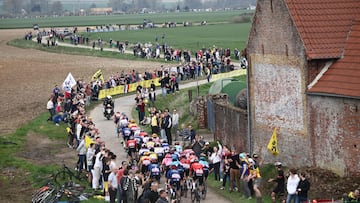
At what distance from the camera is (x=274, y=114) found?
2938 centimetres

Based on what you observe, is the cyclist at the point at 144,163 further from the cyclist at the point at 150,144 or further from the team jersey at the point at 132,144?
the team jersey at the point at 132,144

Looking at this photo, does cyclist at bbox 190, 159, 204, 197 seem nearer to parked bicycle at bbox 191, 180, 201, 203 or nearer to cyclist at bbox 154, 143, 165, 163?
parked bicycle at bbox 191, 180, 201, 203

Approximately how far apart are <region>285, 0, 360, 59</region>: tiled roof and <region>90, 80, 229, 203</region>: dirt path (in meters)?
5.76

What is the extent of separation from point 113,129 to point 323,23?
14616 mm

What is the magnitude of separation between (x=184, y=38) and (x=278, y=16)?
266ft

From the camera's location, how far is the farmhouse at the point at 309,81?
26.0 meters

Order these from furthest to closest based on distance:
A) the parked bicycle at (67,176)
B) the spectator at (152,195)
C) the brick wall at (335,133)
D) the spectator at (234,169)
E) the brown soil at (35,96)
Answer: the parked bicycle at (67,176) → the spectator at (234,169) → the brown soil at (35,96) → the brick wall at (335,133) → the spectator at (152,195)

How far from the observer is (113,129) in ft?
130

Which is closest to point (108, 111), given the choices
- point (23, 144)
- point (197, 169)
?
point (23, 144)

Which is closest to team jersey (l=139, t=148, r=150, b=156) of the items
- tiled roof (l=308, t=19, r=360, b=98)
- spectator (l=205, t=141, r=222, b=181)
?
spectator (l=205, t=141, r=222, b=181)

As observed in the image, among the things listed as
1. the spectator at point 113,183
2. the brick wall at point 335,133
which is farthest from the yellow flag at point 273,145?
the spectator at point 113,183

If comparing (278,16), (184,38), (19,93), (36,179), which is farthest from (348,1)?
(184,38)

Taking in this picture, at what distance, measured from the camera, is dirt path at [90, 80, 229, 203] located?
26.6 metres

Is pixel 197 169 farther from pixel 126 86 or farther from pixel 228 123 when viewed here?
pixel 126 86
